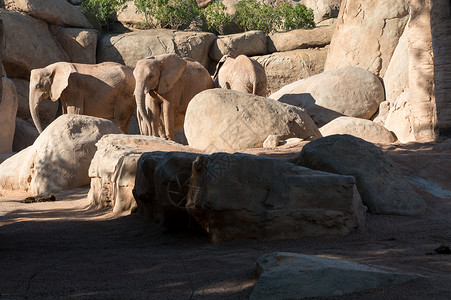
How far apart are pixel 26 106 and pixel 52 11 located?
3.43 m

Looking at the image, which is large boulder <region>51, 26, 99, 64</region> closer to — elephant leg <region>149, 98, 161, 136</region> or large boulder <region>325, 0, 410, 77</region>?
elephant leg <region>149, 98, 161, 136</region>

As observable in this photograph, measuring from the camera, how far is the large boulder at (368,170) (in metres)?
5.26

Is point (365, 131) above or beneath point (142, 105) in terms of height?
beneath

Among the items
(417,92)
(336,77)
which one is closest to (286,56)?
(336,77)

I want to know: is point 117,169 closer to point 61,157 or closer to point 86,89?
point 61,157

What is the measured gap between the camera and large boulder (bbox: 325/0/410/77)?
1641 cm

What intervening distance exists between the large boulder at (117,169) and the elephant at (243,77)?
6.03 meters

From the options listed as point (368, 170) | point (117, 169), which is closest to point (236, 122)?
point (117, 169)

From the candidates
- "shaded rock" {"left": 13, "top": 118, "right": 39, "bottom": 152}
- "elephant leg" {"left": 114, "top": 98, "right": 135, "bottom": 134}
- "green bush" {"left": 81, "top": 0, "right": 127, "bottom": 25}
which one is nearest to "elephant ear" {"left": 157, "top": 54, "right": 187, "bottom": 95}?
"elephant leg" {"left": 114, "top": 98, "right": 135, "bottom": 134}

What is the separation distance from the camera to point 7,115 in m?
14.7

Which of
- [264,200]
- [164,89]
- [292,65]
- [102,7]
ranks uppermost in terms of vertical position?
[102,7]

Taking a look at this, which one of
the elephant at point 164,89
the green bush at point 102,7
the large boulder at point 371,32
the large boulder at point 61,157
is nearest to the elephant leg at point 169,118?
the elephant at point 164,89

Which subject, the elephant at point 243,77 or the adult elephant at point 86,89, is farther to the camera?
the elephant at point 243,77

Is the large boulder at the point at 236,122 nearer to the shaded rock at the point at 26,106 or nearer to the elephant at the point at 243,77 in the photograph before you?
the elephant at the point at 243,77
